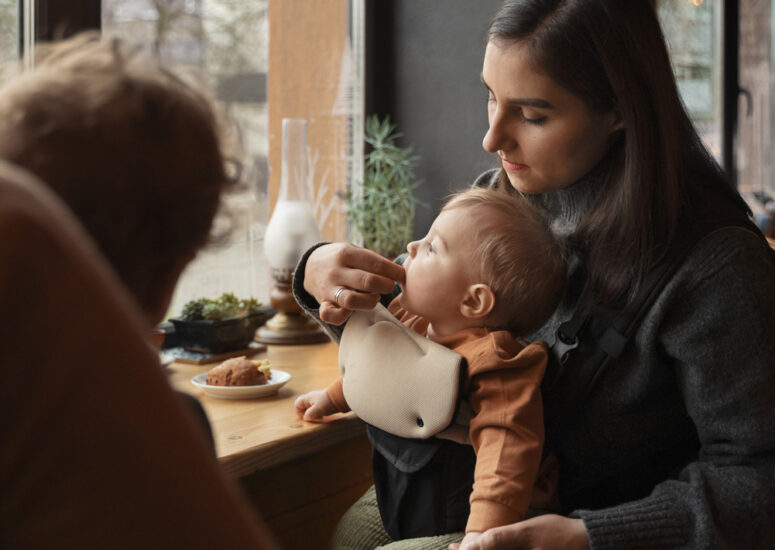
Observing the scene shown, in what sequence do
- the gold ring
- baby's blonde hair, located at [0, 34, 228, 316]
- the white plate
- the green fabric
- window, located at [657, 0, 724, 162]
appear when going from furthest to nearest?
window, located at [657, 0, 724, 162], the white plate, the green fabric, the gold ring, baby's blonde hair, located at [0, 34, 228, 316]

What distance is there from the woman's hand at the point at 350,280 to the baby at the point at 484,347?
55mm

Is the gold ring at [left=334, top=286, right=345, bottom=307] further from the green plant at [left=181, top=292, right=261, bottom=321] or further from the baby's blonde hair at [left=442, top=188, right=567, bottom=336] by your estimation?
the green plant at [left=181, top=292, right=261, bottom=321]

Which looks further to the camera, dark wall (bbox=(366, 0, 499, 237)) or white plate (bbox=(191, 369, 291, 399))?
dark wall (bbox=(366, 0, 499, 237))

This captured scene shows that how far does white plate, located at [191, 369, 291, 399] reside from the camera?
1.69m

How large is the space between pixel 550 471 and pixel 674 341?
1.02ft

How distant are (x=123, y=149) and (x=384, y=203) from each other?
2005mm

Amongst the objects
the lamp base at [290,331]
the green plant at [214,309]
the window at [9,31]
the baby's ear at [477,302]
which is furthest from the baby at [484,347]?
the window at [9,31]

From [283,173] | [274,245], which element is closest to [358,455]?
[274,245]

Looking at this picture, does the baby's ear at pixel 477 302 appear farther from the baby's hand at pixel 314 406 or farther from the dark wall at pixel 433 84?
the dark wall at pixel 433 84

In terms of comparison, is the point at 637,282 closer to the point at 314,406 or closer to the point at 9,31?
the point at 314,406

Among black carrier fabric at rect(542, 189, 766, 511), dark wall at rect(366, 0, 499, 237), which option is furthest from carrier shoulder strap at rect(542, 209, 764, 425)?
dark wall at rect(366, 0, 499, 237)

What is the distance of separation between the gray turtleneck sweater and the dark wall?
4.50ft

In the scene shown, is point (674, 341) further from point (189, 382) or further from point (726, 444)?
point (189, 382)

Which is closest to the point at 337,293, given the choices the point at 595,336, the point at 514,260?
the point at 514,260
